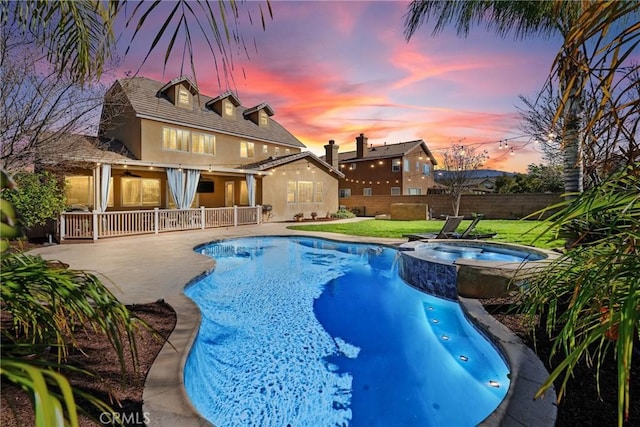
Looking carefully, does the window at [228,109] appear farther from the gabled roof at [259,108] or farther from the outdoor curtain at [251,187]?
the outdoor curtain at [251,187]

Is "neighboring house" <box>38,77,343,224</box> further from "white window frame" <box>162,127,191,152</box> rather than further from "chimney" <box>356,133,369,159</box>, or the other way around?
"chimney" <box>356,133,369,159</box>

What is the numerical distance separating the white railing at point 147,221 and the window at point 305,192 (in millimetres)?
4082

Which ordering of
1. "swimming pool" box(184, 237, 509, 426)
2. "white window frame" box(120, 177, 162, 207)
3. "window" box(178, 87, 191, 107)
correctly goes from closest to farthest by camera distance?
"swimming pool" box(184, 237, 509, 426)
"white window frame" box(120, 177, 162, 207)
"window" box(178, 87, 191, 107)

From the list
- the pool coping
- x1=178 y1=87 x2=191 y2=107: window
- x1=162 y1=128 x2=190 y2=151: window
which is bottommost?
the pool coping

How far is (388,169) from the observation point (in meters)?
31.3

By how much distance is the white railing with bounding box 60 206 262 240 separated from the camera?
1156 centimetres

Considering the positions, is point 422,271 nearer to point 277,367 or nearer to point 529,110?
point 277,367

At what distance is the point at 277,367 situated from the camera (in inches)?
161

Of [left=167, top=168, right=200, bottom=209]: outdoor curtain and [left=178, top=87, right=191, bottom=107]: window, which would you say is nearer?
[left=167, top=168, right=200, bottom=209]: outdoor curtain

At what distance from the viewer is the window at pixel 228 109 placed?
2059 cm

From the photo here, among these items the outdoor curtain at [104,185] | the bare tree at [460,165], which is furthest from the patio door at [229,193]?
the bare tree at [460,165]

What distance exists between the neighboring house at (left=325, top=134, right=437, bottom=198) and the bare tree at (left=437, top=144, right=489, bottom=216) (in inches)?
312

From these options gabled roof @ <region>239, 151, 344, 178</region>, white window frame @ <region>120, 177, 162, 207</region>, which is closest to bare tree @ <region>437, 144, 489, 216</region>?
gabled roof @ <region>239, 151, 344, 178</region>

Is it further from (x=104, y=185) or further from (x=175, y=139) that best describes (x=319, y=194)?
(x=104, y=185)
